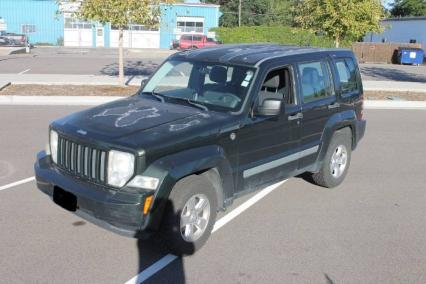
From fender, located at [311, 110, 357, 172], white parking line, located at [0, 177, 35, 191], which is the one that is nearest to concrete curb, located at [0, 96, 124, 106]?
white parking line, located at [0, 177, 35, 191]

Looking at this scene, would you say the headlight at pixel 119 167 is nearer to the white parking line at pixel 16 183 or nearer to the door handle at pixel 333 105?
the white parking line at pixel 16 183

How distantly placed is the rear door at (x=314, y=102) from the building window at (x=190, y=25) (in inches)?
1981

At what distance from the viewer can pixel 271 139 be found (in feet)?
17.3

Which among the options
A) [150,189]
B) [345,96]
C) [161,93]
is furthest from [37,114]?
[150,189]

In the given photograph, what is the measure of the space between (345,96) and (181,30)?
165 feet

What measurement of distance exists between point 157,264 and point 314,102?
9.09ft

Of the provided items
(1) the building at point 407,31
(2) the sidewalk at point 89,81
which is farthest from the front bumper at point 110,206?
(1) the building at point 407,31

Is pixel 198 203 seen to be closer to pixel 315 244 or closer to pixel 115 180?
pixel 115 180

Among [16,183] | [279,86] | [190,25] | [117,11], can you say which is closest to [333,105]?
[279,86]

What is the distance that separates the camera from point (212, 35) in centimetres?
5147

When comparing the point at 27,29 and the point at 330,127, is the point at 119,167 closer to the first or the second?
the point at 330,127

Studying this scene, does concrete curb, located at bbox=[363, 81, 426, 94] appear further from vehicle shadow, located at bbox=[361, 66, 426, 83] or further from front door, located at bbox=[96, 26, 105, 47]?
front door, located at bbox=[96, 26, 105, 47]

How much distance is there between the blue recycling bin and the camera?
Result: 126 ft

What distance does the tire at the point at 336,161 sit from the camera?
6.45 metres
